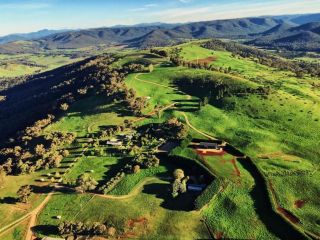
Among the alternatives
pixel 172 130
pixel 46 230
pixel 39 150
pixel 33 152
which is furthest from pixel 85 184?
pixel 172 130

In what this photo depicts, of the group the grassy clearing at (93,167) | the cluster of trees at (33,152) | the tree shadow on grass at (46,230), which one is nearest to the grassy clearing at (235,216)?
the tree shadow on grass at (46,230)

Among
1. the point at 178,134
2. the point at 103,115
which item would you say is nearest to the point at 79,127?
the point at 103,115

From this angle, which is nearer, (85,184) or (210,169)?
(210,169)

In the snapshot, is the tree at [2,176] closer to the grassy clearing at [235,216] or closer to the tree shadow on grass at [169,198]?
the tree shadow on grass at [169,198]

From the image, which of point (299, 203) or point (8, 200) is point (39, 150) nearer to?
point (8, 200)

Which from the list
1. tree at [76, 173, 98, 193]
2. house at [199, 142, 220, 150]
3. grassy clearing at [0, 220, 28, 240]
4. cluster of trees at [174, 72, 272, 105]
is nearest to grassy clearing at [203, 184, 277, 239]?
house at [199, 142, 220, 150]

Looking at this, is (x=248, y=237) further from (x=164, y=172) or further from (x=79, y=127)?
(x=79, y=127)

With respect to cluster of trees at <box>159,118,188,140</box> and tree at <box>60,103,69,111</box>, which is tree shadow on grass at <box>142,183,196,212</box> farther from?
tree at <box>60,103,69,111</box>
